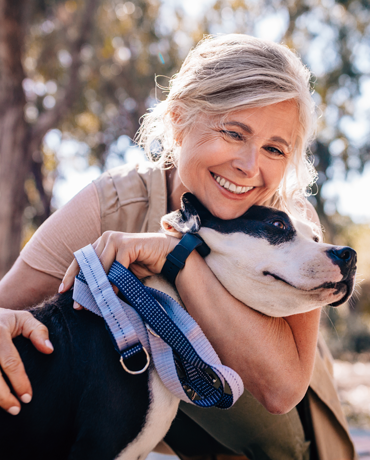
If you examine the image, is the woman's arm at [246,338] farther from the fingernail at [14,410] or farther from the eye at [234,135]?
the fingernail at [14,410]

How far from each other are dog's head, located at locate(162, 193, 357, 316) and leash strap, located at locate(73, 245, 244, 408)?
305mm

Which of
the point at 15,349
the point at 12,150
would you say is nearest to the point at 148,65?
the point at 12,150

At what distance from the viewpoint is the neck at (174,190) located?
2419mm

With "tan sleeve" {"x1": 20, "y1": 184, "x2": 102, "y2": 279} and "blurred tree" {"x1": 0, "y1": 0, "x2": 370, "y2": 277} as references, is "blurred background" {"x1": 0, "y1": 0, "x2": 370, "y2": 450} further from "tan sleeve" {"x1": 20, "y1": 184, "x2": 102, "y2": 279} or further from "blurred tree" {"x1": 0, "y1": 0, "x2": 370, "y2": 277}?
"tan sleeve" {"x1": 20, "y1": 184, "x2": 102, "y2": 279}

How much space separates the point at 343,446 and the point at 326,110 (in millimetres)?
11121

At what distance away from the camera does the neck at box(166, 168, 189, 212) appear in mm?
2419

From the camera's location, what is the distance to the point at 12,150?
23.2 feet

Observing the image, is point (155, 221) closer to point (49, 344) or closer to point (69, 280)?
point (69, 280)

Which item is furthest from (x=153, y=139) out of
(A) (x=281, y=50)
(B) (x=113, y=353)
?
(B) (x=113, y=353)

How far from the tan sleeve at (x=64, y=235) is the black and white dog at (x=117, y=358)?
475 mm

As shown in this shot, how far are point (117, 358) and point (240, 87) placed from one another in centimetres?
128

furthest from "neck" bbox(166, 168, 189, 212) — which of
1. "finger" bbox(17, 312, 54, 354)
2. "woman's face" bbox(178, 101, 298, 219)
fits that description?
"finger" bbox(17, 312, 54, 354)

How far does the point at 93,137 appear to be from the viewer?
1483cm

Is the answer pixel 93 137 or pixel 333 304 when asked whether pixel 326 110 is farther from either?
pixel 333 304
